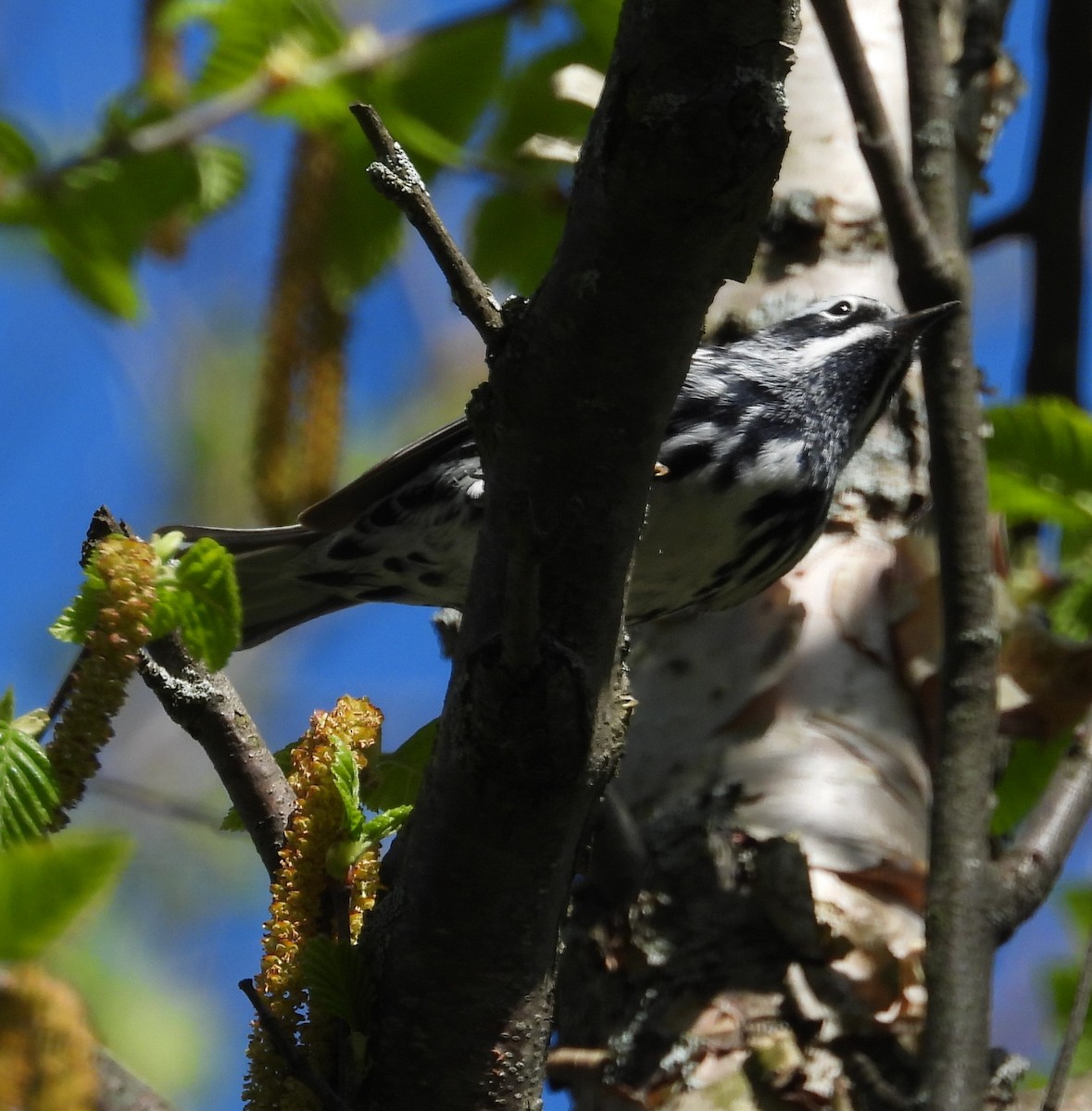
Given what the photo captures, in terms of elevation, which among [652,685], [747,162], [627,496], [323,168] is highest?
[323,168]

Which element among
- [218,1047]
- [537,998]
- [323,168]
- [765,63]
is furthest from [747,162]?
[218,1047]

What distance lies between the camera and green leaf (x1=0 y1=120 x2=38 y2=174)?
2.98m

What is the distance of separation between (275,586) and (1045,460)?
1744mm

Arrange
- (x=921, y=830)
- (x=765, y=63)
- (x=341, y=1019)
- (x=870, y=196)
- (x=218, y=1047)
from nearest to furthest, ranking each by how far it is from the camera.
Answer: (x=765, y=63)
(x=341, y=1019)
(x=921, y=830)
(x=870, y=196)
(x=218, y=1047)

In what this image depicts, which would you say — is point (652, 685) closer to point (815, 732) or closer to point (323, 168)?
point (815, 732)

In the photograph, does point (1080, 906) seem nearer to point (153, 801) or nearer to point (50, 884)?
point (153, 801)

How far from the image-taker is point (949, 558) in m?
2.64

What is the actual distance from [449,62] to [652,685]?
4.18 feet

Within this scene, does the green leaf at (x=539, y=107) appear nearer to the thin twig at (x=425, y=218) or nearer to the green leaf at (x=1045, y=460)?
the green leaf at (x=1045, y=460)

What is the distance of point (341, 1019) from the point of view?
1661mm

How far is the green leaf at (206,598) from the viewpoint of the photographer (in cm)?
154

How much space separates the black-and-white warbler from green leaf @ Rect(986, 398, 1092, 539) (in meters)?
0.28

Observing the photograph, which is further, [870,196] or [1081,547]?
[870,196]

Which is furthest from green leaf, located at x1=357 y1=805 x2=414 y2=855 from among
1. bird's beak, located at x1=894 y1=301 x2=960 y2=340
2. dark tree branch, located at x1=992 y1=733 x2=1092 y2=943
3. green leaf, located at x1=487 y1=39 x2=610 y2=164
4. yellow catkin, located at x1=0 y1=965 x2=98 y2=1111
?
green leaf, located at x1=487 y1=39 x2=610 y2=164
